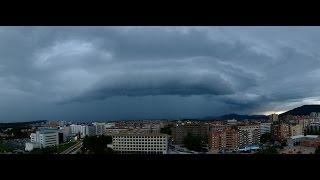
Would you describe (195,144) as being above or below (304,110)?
below

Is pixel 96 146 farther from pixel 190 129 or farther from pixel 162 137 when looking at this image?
pixel 190 129

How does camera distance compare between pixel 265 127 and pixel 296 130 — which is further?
pixel 265 127

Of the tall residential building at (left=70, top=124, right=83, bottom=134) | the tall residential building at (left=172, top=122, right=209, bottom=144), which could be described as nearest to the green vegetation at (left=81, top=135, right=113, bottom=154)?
the tall residential building at (left=70, top=124, right=83, bottom=134)

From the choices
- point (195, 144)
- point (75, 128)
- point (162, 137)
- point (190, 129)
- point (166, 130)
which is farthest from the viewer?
point (190, 129)

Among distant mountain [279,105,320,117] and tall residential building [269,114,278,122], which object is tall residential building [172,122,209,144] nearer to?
tall residential building [269,114,278,122]

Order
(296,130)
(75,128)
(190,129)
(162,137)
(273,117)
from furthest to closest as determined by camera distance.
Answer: (273,117), (296,130), (190,129), (75,128), (162,137)

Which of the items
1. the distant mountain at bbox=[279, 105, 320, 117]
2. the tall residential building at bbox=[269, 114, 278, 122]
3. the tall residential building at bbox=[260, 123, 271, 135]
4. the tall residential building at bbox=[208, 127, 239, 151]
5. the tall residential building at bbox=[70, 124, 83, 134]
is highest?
the distant mountain at bbox=[279, 105, 320, 117]

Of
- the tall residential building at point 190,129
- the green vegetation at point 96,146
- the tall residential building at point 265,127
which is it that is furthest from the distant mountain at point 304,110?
the green vegetation at point 96,146

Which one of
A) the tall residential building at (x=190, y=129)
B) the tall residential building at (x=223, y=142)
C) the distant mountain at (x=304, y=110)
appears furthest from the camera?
the tall residential building at (x=190, y=129)

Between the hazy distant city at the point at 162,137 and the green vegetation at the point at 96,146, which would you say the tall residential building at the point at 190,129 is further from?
the green vegetation at the point at 96,146

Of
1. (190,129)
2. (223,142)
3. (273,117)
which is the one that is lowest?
(223,142)

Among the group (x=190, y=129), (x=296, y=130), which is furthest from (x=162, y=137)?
(x=296, y=130)
